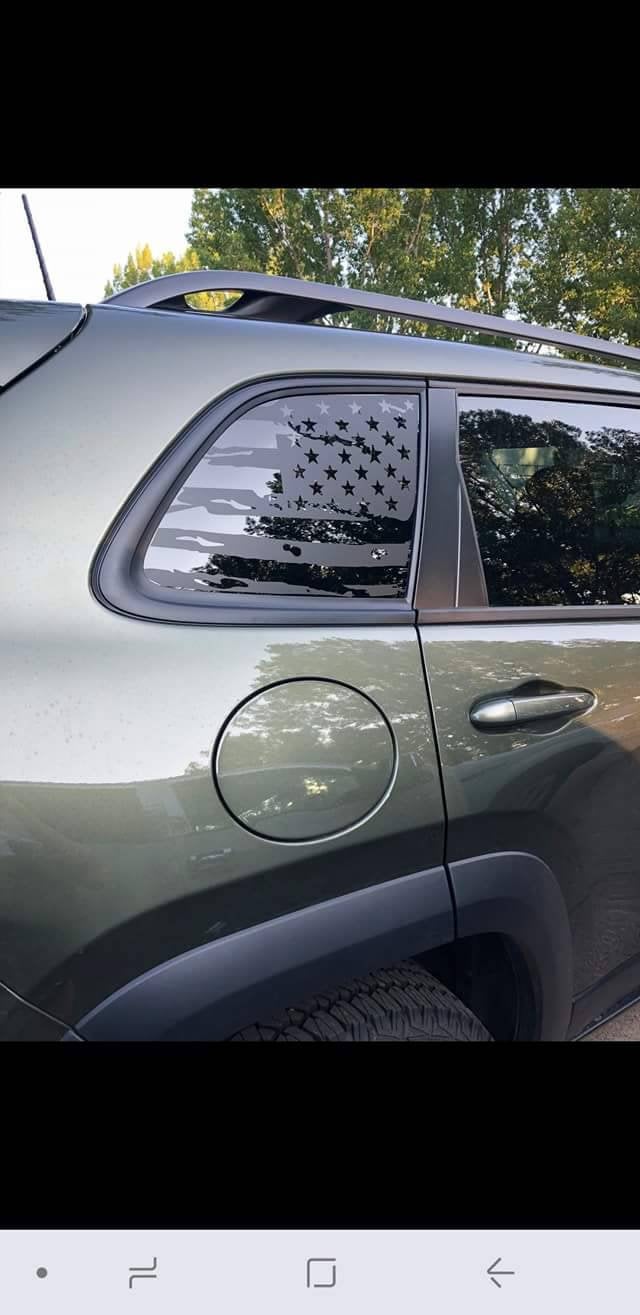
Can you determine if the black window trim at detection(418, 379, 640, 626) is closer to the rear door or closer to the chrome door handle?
the rear door

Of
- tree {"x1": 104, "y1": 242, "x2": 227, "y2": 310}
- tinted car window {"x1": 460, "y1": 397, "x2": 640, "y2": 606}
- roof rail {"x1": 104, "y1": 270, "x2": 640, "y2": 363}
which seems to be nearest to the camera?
roof rail {"x1": 104, "y1": 270, "x2": 640, "y2": 363}

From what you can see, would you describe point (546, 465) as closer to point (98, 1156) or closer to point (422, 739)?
point (422, 739)

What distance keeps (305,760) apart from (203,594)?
0.30 metres

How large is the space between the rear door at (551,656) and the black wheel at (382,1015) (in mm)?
255

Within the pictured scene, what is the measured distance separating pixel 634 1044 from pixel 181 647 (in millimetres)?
842

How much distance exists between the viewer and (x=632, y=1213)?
1.08m

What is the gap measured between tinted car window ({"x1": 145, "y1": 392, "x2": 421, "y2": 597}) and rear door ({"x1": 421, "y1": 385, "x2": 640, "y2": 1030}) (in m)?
0.12

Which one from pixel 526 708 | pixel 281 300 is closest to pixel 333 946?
pixel 526 708

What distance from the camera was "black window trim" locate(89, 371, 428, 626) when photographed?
1.24m

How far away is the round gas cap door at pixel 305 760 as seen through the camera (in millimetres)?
1225

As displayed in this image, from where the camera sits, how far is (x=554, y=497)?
1.87 metres
